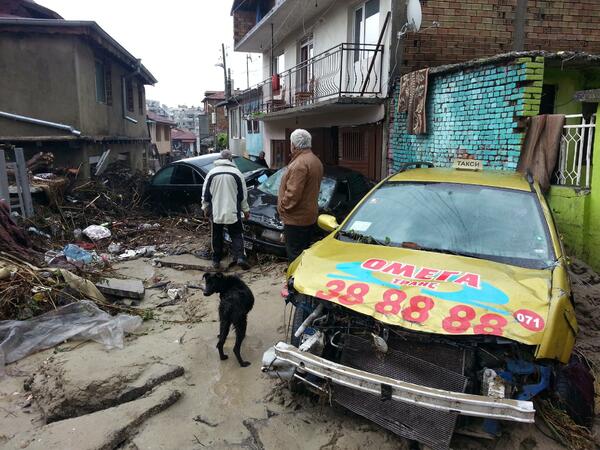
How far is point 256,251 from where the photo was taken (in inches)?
272

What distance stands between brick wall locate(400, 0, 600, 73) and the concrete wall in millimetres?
8669

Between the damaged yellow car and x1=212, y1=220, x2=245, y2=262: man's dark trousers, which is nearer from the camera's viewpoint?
the damaged yellow car

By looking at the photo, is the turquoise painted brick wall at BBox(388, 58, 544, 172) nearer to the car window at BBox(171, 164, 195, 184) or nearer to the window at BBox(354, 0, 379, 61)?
the window at BBox(354, 0, 379, 61)

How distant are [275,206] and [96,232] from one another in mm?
3948

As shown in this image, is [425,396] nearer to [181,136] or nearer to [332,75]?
[332,75]

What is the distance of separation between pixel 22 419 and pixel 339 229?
2.71 m

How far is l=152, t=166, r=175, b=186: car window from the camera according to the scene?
10.5m

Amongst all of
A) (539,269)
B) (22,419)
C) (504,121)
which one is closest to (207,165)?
(504,121)

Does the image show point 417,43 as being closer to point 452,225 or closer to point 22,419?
point 452,225

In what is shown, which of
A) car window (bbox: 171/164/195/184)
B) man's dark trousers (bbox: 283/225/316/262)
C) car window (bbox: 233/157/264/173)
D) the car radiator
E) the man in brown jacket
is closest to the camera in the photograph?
the car radiator

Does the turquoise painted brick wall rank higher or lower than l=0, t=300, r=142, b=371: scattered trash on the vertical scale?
higher

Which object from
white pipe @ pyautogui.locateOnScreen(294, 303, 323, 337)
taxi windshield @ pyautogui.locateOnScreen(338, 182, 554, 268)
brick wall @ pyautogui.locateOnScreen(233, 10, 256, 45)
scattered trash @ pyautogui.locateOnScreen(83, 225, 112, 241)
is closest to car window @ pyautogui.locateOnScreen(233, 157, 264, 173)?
scattered trash @ pyautogui.locateOnScreen(83, 225, 112, 241)

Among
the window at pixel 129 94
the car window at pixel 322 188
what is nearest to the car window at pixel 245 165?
the car window at pixel 322 188

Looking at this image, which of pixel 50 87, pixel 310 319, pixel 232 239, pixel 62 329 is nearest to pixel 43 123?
pixel 50 87
